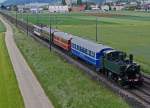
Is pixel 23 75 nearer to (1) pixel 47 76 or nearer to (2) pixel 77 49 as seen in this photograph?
(1) pixel 47 76

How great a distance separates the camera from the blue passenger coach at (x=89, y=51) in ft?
153

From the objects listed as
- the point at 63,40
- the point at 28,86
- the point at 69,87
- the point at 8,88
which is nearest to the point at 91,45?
the point at 28,86

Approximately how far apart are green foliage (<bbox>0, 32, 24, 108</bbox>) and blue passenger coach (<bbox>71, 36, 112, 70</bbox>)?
8.28 meters

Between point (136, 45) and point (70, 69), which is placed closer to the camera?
point (70, 69)

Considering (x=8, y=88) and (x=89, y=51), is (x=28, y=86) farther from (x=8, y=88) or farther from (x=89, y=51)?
(x=89, y=51)

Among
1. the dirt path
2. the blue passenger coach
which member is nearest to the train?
the blue passenger coach

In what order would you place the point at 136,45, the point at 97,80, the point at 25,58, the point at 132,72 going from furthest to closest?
the point at 136,45
the point at 25,58
the point at 97,80
the point at 132,72

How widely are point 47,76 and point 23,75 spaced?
3.14 m

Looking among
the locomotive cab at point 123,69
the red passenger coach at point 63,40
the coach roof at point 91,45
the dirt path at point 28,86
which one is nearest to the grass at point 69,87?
the dirt path at point 28,86

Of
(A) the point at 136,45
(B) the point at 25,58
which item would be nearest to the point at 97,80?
(B) the point at 25,58

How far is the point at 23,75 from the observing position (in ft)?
155

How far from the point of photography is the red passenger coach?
64956 millimetres

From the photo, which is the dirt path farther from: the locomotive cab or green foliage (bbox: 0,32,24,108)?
the locomotive cab

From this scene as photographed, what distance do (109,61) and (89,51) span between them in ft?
28.8
